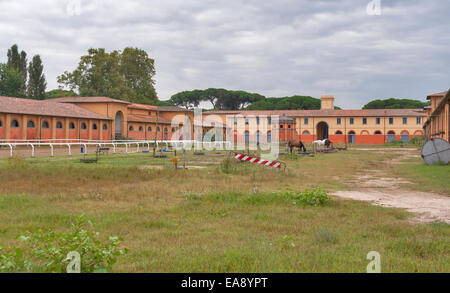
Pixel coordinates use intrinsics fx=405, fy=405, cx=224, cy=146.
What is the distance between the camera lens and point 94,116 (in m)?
47.4

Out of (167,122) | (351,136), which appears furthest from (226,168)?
(351,136)

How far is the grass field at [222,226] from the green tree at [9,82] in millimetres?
46860

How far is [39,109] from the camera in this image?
40500 mm

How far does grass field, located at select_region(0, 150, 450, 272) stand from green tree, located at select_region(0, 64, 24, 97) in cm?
4686

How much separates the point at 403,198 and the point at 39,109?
38.1m

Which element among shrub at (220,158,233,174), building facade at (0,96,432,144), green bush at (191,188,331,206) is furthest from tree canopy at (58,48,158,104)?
green bush at (191,188,331,206)

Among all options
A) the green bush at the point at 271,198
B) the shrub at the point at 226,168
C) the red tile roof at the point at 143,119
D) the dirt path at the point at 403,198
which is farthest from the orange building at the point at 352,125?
the green bush at the point at 271,198

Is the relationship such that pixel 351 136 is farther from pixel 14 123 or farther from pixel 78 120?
pixel 14 123

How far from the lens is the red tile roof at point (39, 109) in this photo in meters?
37.6

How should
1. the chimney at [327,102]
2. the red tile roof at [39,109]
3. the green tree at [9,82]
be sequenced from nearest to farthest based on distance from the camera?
the red tile roof at [39,109] → the green tree at [9,82] → the chimney at [327,102]

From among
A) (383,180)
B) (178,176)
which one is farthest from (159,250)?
(383,180)

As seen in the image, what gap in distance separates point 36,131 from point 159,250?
38.8 m

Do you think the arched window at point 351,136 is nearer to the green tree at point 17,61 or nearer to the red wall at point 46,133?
the red wall at point 46,133
